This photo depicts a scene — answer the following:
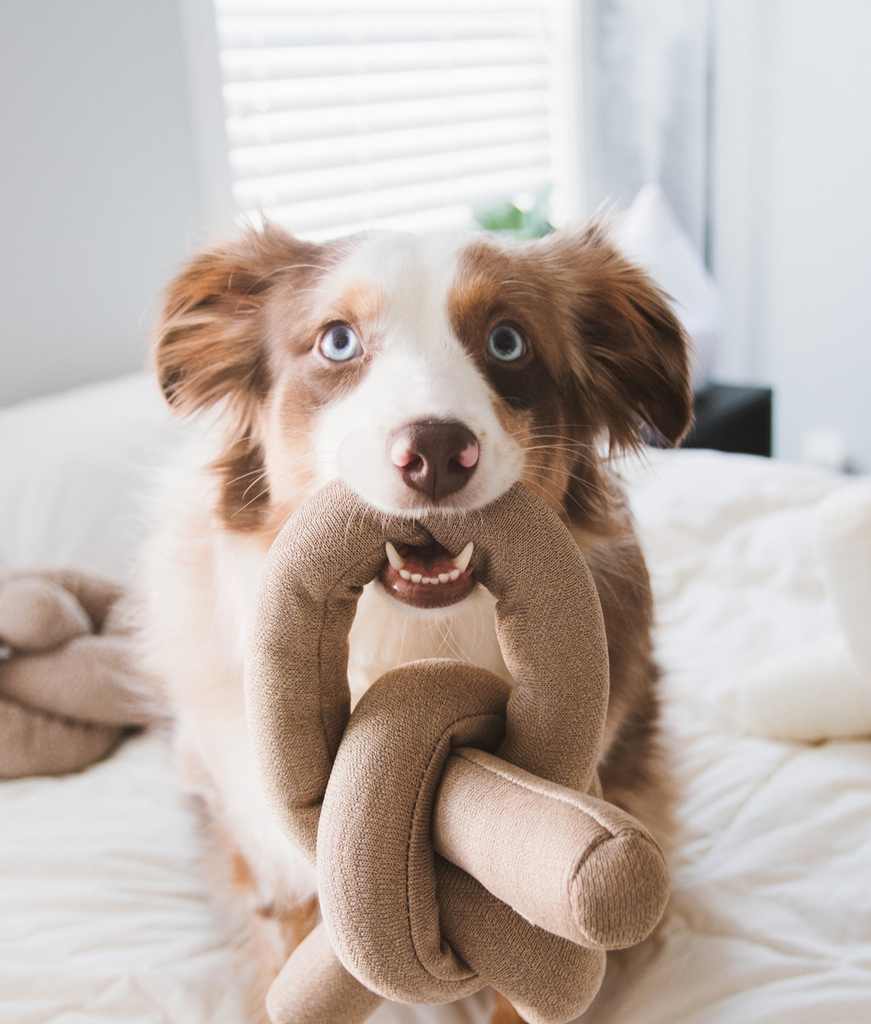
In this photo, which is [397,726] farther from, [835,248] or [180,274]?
[835,248]

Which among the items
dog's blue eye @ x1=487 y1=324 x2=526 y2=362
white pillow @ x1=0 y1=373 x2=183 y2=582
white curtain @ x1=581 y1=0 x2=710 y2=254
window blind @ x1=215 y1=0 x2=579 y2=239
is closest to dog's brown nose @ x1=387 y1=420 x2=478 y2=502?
dog's blue eye @ x1=487 y1=324 x2=526 y2=362

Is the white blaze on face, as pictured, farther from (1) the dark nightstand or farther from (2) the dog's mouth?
(1) the dark nightstand

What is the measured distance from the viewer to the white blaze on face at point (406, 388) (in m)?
0.86

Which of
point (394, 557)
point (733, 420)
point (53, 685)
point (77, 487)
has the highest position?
point (394, 557)

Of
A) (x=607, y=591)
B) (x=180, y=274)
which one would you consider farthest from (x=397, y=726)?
(x=180, y=274)

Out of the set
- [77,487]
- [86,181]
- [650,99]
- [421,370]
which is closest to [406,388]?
[421,370]

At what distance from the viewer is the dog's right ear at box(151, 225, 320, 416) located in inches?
49.7

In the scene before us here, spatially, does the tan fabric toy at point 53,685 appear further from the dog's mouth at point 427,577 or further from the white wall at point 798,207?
the white wall at point 798,207

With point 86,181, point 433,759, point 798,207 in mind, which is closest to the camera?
point 433,759

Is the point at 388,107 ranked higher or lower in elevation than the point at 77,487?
higher

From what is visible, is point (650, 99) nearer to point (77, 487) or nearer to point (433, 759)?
point (77, 487)

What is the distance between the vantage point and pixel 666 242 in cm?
337

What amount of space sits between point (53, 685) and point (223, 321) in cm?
70

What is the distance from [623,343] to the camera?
1299mm
